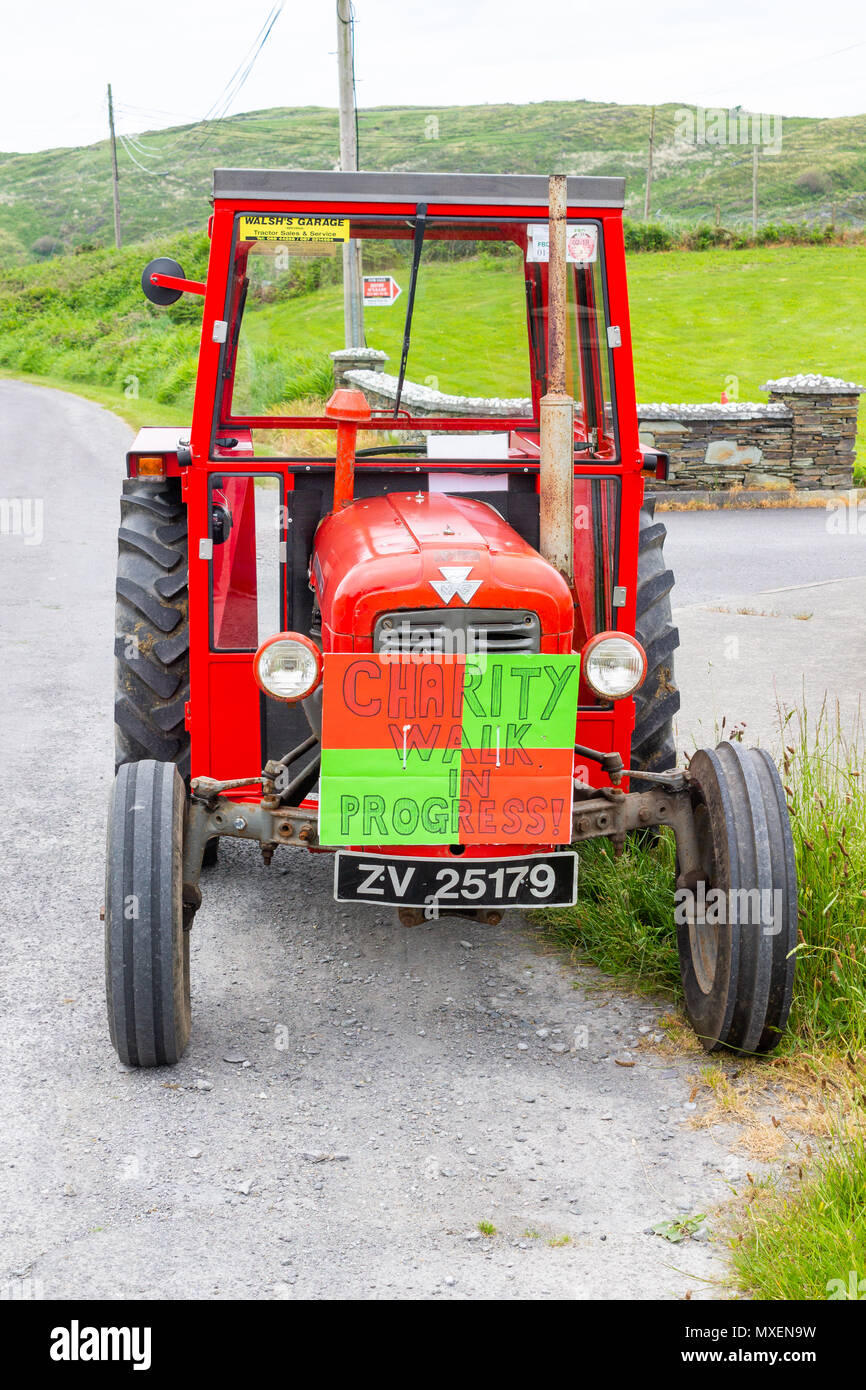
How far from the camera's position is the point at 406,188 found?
169 inches

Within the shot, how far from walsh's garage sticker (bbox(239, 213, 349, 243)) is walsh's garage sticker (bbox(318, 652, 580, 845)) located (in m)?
1.53

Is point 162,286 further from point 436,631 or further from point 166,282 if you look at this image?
point 436,631

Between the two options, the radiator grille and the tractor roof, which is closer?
the radiator grille

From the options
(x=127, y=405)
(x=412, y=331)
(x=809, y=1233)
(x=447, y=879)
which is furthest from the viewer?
(x=127, y=405)

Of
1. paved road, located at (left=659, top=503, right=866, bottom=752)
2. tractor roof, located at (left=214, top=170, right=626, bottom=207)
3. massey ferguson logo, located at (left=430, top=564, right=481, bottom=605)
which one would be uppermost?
tractor roof, located at (left=214, top=170, right=626, bottom=207)

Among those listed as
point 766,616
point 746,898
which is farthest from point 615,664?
point 766,616

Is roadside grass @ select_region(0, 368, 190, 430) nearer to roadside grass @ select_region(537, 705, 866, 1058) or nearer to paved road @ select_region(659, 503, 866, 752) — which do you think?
paved road @ select_region(659, 503, 866, 752)

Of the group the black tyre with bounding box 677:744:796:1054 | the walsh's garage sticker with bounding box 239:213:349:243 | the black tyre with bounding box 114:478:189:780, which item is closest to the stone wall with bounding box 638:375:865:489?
the black tyre with bounding box 114:478:189:780

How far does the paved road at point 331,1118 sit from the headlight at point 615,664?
3.43ft

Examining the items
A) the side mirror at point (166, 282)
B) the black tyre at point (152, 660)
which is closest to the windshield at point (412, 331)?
the side mirror at point (166, 282)

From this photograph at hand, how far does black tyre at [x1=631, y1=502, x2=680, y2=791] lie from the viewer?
4.95 m

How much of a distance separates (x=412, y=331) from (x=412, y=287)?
18 centimetres

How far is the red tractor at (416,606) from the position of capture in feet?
12.1

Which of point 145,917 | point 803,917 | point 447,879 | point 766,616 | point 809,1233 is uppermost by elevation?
point 447,879
